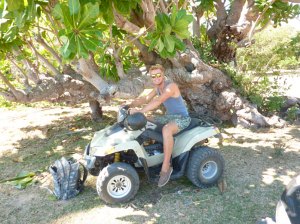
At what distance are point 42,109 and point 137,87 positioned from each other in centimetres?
504

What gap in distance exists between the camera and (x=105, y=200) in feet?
12.2

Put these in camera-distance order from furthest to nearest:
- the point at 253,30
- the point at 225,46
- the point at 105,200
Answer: the point at 225,46 < the point at 253,30 < the point at 105,200

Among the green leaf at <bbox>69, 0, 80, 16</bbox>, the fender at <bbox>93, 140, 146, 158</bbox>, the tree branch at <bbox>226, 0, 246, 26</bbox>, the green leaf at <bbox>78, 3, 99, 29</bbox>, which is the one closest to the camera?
the green leaf at <bbox>69, 0, 80, 16</bbox>

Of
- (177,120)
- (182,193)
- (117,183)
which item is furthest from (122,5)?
(182,193)

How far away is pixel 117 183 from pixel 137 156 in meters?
0.39

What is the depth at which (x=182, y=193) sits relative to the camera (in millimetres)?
4016

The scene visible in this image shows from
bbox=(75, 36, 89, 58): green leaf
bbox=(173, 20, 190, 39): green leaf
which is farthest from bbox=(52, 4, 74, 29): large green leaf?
bbox=(173, 20, 190, 39): green leaf

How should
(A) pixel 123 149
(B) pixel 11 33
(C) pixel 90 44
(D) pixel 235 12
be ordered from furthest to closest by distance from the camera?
(D) pixel 235 12
(B) pixel 11 33
(A) pixel 123 149
(C) pixel 90 44

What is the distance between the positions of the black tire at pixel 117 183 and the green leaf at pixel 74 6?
67.4 inches

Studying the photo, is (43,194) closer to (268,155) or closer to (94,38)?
(94,38)

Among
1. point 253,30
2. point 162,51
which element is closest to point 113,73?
point 162,51

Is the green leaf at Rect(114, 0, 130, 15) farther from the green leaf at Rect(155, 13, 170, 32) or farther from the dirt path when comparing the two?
the dirt path

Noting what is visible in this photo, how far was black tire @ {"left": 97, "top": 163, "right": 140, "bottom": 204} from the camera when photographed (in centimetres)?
362

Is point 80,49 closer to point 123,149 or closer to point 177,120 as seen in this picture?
point 123,149
